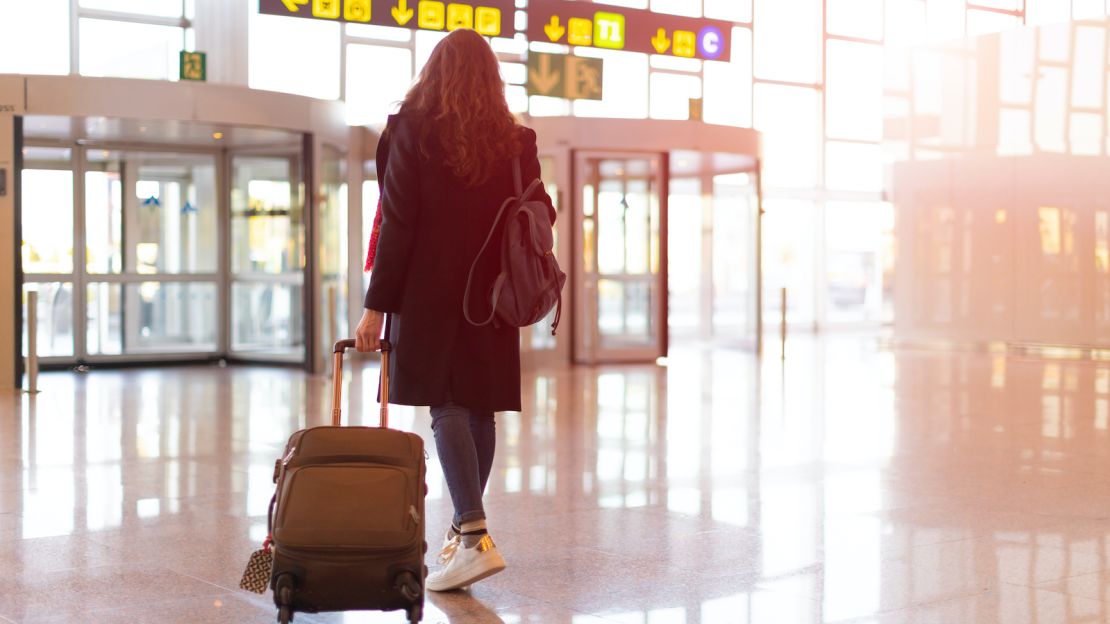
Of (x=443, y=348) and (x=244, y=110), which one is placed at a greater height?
(x=244, y=110)

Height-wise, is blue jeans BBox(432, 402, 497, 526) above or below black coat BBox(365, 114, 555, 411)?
below

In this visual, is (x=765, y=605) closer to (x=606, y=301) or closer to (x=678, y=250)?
(x=606, y=301)

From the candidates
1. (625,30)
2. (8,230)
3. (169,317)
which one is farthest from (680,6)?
(8,230)

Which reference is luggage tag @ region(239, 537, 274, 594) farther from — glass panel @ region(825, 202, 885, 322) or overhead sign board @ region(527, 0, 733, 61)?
glass panel @ region(825, 202, 885, 322)

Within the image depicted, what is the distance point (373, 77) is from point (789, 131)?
9235mm

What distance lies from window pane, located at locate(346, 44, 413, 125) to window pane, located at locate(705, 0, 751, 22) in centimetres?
663

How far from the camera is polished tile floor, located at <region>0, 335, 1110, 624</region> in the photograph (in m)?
3.96

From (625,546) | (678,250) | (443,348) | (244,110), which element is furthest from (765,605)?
(678,250)

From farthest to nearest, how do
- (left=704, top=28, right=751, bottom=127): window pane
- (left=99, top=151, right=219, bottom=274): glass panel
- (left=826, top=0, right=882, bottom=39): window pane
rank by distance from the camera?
(left=826, top=0, right=882, bottom=39): window pane
(left=704, top=28, right=751, bottom=127): window pane
(left=99, top=151, right=219, bottom=274): glass panel

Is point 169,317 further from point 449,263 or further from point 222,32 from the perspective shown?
point 449,263

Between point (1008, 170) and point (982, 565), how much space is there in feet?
50.8

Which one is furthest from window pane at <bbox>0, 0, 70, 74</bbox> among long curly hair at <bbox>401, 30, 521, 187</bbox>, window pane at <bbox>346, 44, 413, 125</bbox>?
long curly hair at <bbox>401, 30, 521, 187</bbox>

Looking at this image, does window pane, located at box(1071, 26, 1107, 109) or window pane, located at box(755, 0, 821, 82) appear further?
window pane, located at box(755, 0, 821, 82)

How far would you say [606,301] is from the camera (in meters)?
15.5
